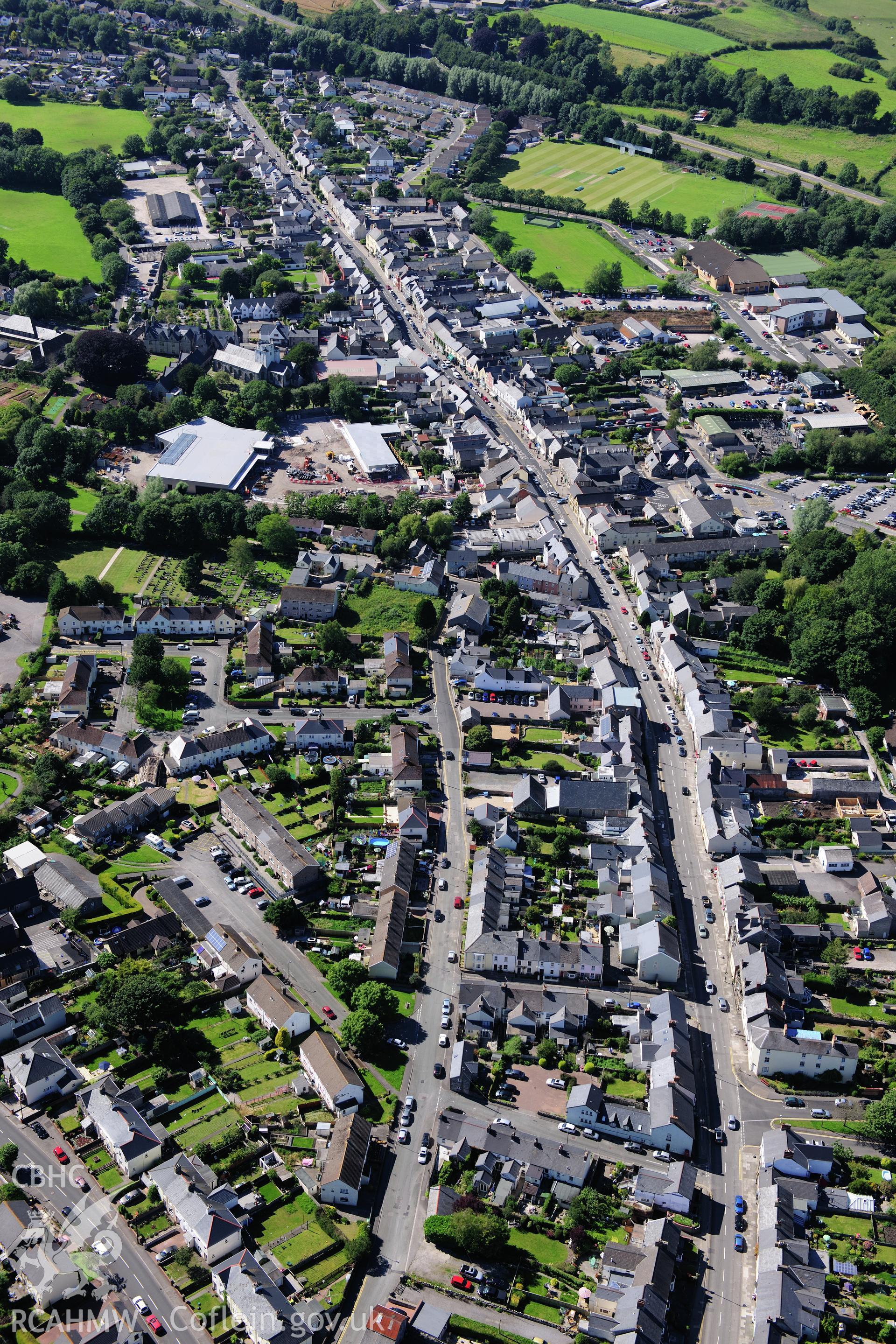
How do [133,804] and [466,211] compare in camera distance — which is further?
[466,211]

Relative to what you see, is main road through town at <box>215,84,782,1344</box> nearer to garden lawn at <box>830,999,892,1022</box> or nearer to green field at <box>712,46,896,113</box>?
garden lawn at <box>830,999,892,1022</box>

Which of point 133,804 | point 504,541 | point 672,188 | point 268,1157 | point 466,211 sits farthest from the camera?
point 672,188

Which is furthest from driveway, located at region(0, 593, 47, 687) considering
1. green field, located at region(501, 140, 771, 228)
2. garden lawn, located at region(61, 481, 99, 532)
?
green field, located at region(501, 140, 771, 228)

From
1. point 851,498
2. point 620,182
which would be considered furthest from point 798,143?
point 851,498

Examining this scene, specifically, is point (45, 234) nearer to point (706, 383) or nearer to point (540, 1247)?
point (706, 383)

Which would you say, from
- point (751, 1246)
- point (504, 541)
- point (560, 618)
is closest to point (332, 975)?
point (751, 1246)

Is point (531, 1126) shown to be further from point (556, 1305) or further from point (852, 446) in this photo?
point (852, 446)
